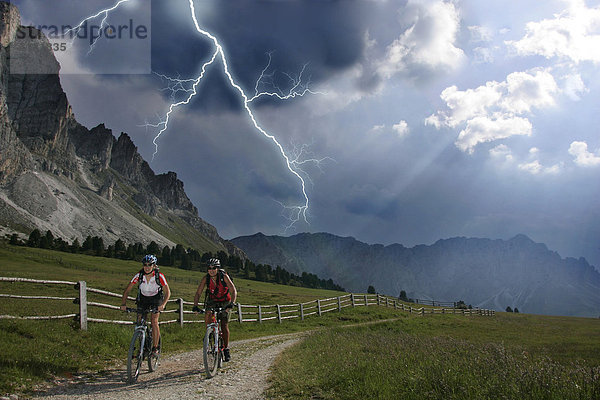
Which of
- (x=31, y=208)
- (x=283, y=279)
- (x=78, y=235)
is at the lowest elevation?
(x=283, y=279)

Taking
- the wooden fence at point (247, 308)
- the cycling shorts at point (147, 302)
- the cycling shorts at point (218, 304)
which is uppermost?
the cycling shorts at point (147, 302)

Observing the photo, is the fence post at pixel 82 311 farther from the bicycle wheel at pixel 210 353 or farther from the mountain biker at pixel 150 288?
the bicycle wheel at pixel 210 353

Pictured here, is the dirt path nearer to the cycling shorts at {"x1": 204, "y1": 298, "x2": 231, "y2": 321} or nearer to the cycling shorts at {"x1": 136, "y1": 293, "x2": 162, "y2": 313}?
the cycling shorts at {"x1": 204, "y1": 298, "x2": 231, "y2": 321}

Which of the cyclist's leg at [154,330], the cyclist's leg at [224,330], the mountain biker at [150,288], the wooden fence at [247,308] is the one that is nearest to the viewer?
the mountain biker at [150,288]

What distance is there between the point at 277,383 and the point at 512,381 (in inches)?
175

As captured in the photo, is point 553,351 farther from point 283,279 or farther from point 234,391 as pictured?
point 283,279

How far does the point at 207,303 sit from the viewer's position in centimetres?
940

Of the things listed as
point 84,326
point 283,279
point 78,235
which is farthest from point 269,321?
point 78,235

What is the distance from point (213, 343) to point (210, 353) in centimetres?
23

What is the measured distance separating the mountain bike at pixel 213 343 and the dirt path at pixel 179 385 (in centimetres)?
24

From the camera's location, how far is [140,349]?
829 centimetres

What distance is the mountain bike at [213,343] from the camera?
852 centimetres

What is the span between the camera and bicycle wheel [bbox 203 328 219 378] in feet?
27.9

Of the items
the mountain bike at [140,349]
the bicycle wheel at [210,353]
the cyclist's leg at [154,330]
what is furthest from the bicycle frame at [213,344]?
the mountain bike at [140,349]
